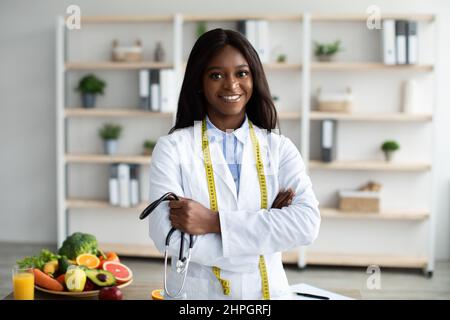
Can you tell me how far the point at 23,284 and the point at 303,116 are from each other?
2598 mm

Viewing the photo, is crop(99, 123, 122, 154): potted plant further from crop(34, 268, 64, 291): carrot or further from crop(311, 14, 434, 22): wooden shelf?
crop(34, 268, 64, 291): carrot

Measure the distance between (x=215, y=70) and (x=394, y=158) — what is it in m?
3.02

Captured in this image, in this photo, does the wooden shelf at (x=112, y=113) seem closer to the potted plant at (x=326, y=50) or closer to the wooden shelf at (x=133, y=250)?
the wooden shelf at (x=133, y=250)

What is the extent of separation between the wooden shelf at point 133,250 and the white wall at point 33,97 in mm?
478

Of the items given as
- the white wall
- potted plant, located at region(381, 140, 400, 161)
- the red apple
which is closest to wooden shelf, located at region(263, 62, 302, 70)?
the white wall

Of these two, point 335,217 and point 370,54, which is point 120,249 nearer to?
point 335,217

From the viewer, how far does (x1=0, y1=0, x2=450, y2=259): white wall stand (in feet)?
12.6

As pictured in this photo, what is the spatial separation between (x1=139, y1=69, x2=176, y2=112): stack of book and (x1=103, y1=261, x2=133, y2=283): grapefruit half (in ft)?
7.45

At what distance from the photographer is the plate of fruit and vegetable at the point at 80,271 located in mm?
1341

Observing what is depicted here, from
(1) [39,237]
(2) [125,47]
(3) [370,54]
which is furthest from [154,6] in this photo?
(1) [39,237]

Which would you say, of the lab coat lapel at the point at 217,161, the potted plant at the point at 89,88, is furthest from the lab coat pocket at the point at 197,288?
the potted plant at the point at 89,88

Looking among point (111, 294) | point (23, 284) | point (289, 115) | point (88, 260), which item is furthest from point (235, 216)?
point (289, 115)
